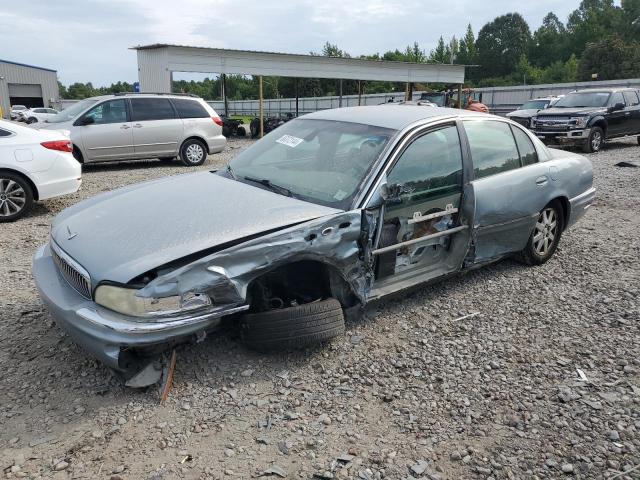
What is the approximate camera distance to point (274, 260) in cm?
312

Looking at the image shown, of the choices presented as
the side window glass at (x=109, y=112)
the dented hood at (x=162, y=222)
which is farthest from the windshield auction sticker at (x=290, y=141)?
the side window glass at (x=109, y=112)

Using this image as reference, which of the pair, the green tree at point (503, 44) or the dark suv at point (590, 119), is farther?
the green tree at point (503, 44)

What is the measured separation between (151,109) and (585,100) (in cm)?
1226

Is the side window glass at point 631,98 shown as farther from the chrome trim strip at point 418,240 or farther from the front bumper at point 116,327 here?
the front bumper at point 116,327

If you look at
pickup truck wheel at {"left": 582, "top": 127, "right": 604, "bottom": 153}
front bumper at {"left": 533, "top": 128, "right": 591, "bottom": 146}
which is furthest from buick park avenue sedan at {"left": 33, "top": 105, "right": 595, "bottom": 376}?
pickup truck wheel at {"left": 582, "top": 127, "right": 604, "bottom": 153}

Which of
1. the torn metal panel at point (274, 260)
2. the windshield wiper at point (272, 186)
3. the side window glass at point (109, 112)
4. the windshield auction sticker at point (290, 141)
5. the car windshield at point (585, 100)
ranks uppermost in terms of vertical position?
the car windshield at point (585, 100)

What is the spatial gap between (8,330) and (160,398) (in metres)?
1.54

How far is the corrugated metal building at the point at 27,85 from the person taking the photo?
168 feet

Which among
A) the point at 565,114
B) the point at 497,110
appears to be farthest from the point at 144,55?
the point at 497,110

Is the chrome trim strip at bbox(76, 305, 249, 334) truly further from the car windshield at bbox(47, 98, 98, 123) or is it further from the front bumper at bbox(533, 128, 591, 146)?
the front bumper at bbox(533, 128, 591, 146)

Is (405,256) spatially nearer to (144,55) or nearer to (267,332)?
(267,332)

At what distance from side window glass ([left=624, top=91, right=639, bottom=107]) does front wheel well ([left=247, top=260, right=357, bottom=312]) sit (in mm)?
15454

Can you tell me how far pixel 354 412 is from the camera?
2.97 m

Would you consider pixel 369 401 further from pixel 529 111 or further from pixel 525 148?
pixel 529 111
